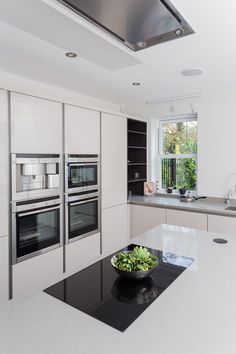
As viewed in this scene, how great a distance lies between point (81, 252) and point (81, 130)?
1.39 m

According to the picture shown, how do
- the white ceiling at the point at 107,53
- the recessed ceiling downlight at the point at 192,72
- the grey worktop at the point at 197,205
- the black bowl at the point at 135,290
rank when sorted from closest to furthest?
the black bowl at the point at 135,290 < the white ceiling at the point at 107,53 < the recessed ceiling downlight at the point at 192,72 < the grey worktop at the point at 197,205

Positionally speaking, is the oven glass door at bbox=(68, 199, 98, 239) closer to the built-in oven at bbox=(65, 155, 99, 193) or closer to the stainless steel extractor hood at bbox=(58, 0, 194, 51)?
the built-in oven at bbox=(65, 155, 99, 193)

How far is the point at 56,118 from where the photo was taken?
8.36ft

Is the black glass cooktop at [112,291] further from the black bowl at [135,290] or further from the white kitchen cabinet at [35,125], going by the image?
the white kitchen cabinet at [35,125]

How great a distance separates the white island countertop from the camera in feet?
2.76

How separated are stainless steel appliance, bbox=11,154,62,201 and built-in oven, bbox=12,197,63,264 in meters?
0.08

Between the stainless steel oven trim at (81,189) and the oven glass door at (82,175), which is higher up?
the oven glass door at (82,175)

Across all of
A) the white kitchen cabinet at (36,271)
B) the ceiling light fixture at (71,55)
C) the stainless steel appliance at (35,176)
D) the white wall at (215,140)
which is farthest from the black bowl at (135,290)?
the white wall at (215,140)

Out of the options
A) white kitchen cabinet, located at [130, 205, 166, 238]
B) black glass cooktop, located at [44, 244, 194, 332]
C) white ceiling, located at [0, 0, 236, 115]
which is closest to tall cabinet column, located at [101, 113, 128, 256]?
white kitchen cabinet, located at [130, 205, 166, 238]

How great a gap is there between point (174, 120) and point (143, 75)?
1528mm

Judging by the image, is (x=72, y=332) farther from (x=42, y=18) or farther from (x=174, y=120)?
(x=174, y=120)

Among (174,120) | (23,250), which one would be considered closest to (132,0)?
(23,250)

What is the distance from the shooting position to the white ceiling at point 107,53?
5.01 feet

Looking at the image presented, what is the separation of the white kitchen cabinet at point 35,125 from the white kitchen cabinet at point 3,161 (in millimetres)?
61
